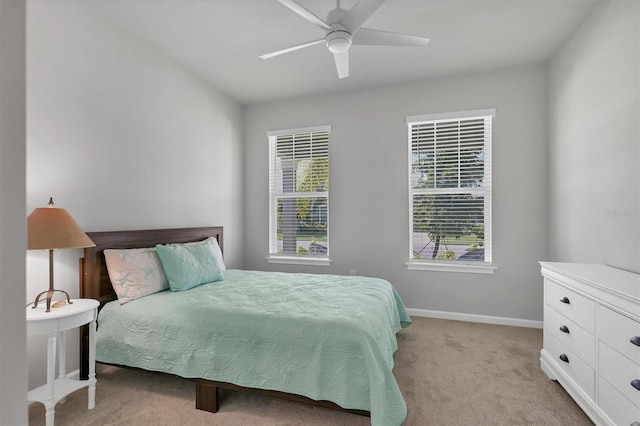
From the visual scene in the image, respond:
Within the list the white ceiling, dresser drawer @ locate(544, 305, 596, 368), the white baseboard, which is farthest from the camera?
the white baseboard

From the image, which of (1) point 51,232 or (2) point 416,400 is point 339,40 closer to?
(1) point 51,232

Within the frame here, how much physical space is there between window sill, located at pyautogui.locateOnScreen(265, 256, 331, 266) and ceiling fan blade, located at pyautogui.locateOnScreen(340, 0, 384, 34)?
288 centimetres

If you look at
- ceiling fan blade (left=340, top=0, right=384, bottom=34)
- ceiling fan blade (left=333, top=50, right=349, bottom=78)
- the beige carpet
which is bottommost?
the beige carpet

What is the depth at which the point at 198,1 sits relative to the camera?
242cm

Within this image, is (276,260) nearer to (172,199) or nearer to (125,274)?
(172,199)

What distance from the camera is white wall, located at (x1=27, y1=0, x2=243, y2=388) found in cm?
218

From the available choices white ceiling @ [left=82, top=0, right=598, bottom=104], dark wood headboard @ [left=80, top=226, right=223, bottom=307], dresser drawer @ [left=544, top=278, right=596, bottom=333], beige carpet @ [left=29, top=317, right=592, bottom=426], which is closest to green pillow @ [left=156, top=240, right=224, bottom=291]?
dark wood headboard @ [left=80, top=226, right=223, bottom=307]

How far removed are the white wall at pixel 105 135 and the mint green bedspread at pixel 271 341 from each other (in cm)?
68

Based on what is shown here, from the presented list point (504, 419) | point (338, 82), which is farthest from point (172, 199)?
point (504, 419)

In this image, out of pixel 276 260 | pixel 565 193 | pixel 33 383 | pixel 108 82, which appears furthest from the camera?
pixel 276 260

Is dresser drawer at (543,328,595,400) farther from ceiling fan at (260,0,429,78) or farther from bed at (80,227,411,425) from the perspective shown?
ceiling fan at (260,0,429,78)

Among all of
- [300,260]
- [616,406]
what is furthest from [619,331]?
[300,260]

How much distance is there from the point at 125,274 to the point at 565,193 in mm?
4026

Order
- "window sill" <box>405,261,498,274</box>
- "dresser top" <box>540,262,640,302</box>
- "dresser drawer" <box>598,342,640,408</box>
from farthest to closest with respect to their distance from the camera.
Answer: "window sill" <box>405,261,498,274</box>, "dresser top" <box>540,262,640,302</box>, "dresser drawer" <box>598,342,640,408</box>
